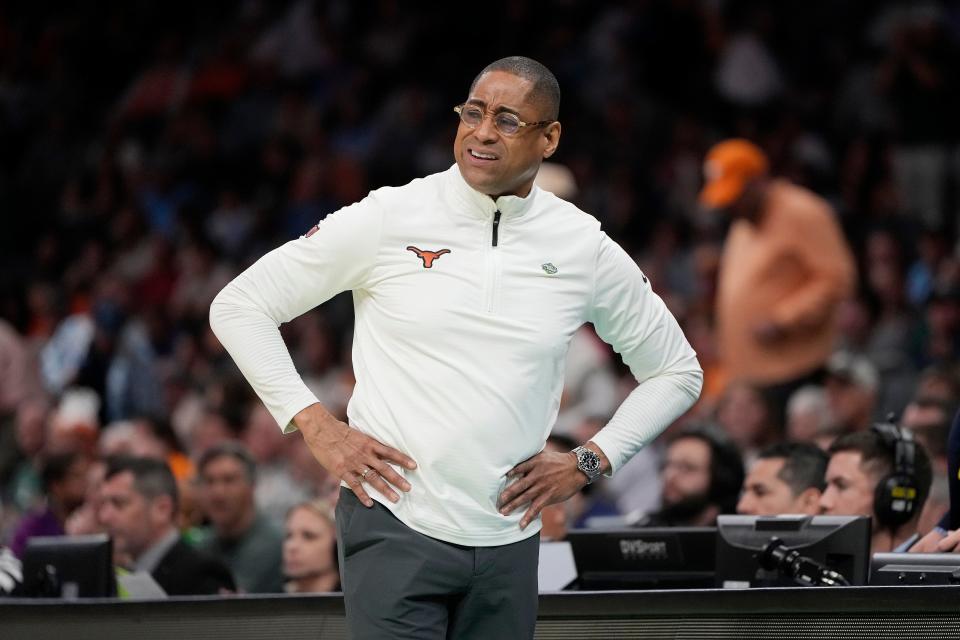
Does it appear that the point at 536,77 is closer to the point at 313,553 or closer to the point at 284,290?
the point at 284,290

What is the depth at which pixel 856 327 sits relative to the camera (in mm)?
9820

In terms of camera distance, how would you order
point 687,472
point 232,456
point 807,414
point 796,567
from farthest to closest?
point 807,414, point 232,456, point 687,472, point 796,567

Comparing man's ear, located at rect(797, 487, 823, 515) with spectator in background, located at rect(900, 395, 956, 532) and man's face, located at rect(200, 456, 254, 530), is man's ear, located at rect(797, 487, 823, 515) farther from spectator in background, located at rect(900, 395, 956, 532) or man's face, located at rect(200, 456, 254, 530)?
man's face, located at rect(200, 456, 254, 530)

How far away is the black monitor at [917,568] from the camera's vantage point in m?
4.25

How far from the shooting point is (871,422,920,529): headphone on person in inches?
201

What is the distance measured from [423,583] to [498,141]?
93 centimetres

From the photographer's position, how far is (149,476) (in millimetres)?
6906

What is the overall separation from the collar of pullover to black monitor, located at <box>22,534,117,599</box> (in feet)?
7.54

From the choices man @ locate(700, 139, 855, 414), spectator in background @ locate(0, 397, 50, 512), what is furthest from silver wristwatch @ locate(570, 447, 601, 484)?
spectator in background @ locate(0, 397, 50, 512)

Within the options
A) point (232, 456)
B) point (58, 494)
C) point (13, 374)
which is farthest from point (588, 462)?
point (13, 374)

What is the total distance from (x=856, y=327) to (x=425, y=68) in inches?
200

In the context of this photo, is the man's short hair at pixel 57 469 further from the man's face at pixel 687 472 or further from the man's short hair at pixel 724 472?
the man's short hair at pixel 724 472

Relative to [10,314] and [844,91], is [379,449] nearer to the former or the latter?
[844,91]

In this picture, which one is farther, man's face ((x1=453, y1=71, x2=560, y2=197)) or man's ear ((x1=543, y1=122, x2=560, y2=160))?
man's ear ((x1=543, y1=122, x2=560, y2=160))
